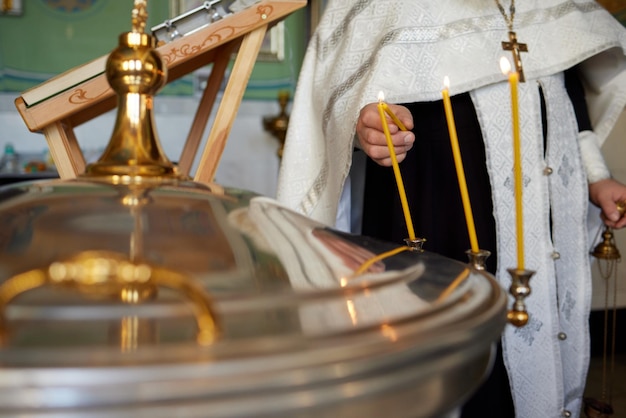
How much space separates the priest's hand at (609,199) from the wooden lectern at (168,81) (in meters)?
0.78

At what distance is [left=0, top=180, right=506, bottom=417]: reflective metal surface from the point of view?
254 mm

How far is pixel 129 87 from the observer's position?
0.54 m

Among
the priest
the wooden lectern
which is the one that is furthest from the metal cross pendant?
the wooden lectern

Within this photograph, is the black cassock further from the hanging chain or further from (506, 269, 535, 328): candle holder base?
(506, 269, 535, 328): candle holder base

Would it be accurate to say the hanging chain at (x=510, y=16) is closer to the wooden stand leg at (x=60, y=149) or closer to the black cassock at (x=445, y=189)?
the black cassock at (x=445, y=189)

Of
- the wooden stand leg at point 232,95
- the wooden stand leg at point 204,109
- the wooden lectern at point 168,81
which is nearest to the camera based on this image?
the wooden lectern at point 168,81

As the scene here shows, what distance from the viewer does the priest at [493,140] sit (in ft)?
4.19

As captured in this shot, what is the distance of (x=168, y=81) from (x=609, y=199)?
0.96 m

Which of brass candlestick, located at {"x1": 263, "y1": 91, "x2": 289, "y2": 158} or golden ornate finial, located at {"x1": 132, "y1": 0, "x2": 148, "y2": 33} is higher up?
brass candlestick, located at {"x1": 263, "y1": 91, "x2": 289, "y2": 158}

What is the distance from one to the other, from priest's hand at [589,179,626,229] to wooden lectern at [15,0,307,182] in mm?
777

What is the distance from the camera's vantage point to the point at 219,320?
298 mm

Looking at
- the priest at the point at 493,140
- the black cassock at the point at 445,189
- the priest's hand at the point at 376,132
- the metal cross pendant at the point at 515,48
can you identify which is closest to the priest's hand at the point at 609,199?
the priest at the point at 493,140

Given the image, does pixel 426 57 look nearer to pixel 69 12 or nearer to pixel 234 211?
pixel 234 211

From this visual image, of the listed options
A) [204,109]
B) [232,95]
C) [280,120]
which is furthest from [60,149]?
[280,120]
